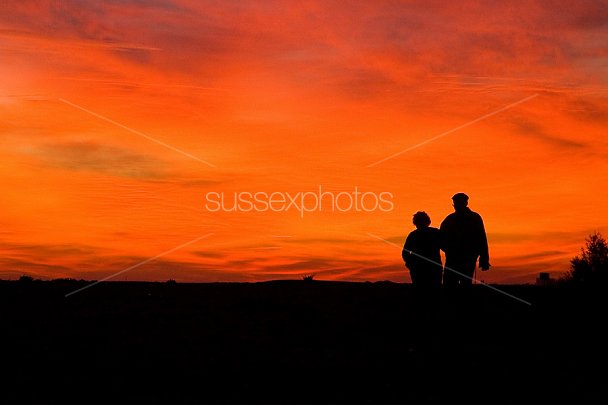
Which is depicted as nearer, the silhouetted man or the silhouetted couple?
the silhouetted couple

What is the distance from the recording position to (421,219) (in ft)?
64.4

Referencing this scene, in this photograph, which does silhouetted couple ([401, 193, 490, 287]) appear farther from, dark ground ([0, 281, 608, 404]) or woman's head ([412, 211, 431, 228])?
dark ground ([0, 281, 608, 404])

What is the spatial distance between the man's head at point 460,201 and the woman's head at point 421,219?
772 mm

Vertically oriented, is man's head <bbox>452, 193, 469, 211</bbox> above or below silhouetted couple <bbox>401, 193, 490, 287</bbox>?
above

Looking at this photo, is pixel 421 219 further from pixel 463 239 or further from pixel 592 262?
pixel 592 262

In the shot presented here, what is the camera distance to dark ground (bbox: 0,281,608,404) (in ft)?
42.4

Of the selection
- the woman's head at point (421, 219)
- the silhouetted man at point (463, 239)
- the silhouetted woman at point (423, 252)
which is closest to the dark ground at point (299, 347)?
the silhouetted woman at point (423, 252)

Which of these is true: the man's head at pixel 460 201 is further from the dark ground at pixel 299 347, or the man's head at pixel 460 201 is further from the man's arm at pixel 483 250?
the dark ground at pixel 299 347

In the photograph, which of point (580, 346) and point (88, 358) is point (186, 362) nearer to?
point (88, 358)

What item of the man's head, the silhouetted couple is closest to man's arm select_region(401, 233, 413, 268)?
the silhouetted couple

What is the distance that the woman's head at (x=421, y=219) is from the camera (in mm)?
19625

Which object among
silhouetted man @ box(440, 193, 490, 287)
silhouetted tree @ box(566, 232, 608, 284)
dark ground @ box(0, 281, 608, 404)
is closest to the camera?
dark ground @ box(0, 281, 608, 404)

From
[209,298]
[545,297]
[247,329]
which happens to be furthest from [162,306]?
[545,297]

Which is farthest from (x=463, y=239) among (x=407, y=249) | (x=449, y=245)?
(x=407, y=249)
